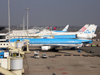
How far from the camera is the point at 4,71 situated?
386 inches

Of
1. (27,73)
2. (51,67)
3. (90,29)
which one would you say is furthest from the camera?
(90,29)

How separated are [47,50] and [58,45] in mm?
4175

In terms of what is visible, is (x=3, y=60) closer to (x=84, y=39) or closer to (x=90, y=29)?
(x=84, y=39)

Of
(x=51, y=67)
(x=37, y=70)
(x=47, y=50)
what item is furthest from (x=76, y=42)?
(x=37, y=70)

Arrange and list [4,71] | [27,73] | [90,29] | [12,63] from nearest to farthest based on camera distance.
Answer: [4,71], [12,63], [27,73], [90,29]

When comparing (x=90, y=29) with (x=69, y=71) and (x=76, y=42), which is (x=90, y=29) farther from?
(x=69, y=71)

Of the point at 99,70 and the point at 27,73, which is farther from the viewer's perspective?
the point at 99,70

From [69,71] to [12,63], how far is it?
818 inches

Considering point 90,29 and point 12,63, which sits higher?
point 90,29

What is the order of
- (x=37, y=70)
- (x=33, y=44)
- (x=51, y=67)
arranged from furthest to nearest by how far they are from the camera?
(x=33, y=44)
(x=51, y=67)
(x=37, y=70)

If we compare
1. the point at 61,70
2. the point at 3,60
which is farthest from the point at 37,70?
the point at 3,60

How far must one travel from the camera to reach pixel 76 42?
53.0m

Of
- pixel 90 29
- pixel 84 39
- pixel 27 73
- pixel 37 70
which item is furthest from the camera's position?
pixel 90 29

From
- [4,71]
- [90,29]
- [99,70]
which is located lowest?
[99,70]
